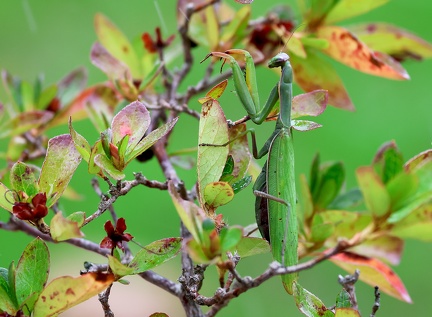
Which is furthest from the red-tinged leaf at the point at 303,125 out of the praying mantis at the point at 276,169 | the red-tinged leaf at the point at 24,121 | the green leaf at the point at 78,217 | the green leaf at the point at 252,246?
the red-tinged leaf at the point at 24,121

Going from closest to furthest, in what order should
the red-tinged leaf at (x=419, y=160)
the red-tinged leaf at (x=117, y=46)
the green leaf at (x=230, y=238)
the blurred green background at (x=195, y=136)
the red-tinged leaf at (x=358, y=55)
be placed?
the green leaf at (x=230, y=238), the red-tinged leaf at (x=419, y=160), the red-tinged leaf at (x=358, y=55), the red-tinged leaf at (x=117, y=46), the blurred green background at (x=195, y=136)

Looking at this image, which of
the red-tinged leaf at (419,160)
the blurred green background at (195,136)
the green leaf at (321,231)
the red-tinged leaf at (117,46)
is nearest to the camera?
the red-tinged leaf at (419,160)

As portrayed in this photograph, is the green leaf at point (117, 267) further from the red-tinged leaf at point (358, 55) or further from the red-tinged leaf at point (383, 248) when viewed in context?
the red-tinged leaf at point (358, 55)

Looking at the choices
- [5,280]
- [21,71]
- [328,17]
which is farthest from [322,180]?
[21,71]

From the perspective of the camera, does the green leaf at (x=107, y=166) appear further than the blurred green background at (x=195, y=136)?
No

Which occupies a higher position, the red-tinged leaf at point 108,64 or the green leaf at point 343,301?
the red-tinged leaf at point 108,64

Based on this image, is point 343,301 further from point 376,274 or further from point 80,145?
point 80,145
